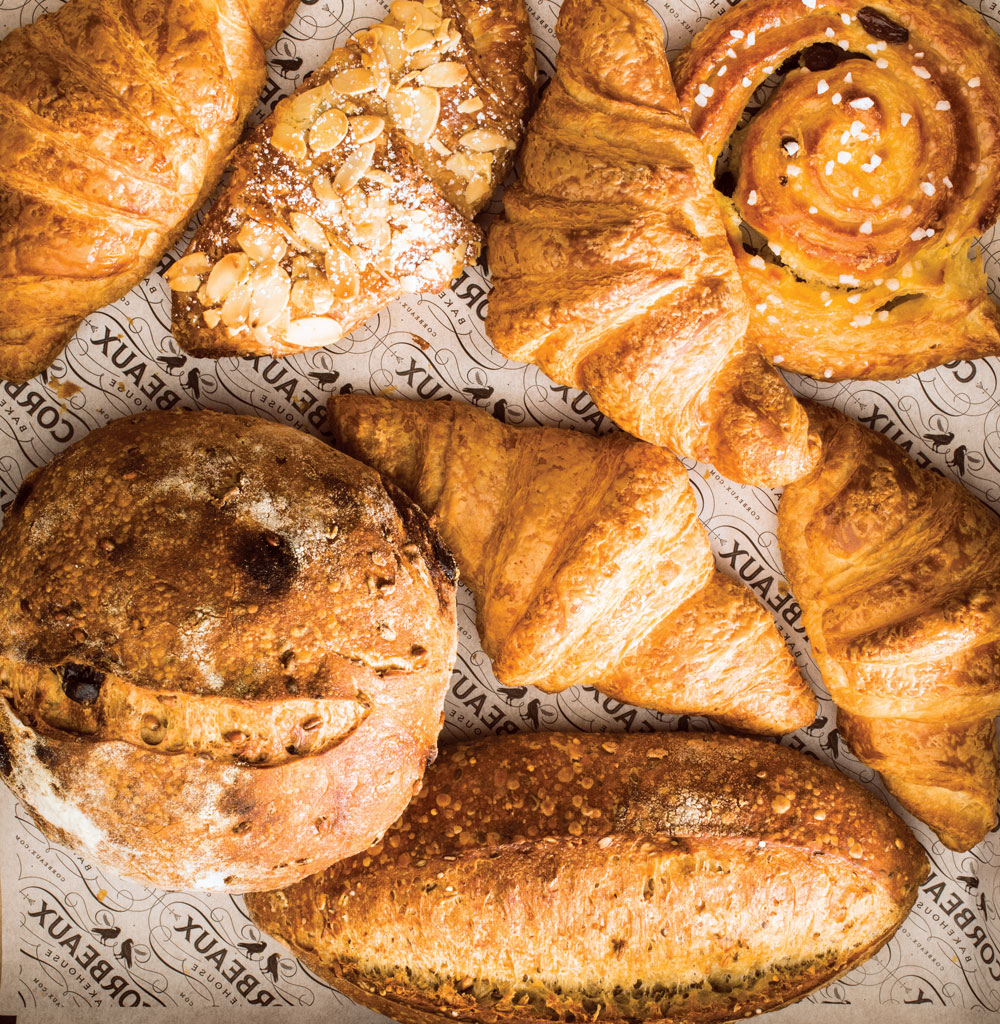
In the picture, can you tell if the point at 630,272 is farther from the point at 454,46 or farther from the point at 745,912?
the point at 745,912

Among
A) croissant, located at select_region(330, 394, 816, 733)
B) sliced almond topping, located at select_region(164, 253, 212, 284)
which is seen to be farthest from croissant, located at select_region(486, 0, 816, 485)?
sliced almond topping, located at select_region(164, 253, 212, 284)

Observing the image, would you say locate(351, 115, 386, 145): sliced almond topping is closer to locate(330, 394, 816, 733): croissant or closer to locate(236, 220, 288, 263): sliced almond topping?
locate(236, 220, 288, 263): sliced almond topping

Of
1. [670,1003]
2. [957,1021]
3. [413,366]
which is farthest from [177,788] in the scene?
[957,1021]

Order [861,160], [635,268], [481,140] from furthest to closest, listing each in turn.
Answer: [481,140] < [861,160] < [635,268]

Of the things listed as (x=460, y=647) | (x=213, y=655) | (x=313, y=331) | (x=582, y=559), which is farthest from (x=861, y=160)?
(x=213, y=655)

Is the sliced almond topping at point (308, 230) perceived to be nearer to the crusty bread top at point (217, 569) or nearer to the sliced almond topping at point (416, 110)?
the sliced almond topping at point (416, 110)

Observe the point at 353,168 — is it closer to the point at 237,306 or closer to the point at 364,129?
the point at 364,129
